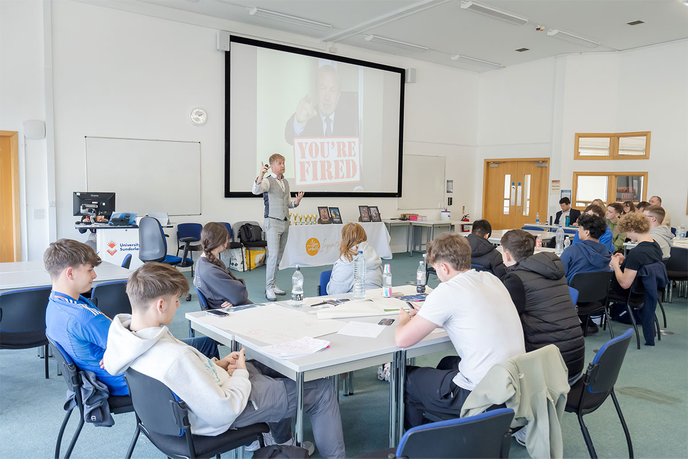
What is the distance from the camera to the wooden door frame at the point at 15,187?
21.5 ft

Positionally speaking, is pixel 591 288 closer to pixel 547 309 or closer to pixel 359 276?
pixel 547 309

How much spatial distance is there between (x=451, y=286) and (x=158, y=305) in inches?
47.3

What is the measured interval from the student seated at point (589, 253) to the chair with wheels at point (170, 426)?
3442 millimetres

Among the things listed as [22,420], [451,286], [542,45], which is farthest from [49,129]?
[542,45]

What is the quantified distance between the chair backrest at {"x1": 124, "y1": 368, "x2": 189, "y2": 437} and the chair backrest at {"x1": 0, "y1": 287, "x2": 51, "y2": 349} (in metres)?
1.68

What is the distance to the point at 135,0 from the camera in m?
7.09

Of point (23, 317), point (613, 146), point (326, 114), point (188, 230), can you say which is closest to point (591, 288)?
point (23, 317)

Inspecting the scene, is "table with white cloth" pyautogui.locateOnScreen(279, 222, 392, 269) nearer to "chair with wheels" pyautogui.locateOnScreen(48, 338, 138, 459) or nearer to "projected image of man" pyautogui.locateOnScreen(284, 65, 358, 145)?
"projected image of man" pyautogui.locateOnScreen(284, 65, 358, 145)

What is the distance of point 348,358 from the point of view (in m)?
2.12

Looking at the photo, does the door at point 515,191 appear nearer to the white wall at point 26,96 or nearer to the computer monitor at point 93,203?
the computer monitor at point 93,203

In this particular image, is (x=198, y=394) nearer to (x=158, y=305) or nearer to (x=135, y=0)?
(x=158, y=305)

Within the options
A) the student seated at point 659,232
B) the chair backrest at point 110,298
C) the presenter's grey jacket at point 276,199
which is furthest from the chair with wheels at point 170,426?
the student seated at point 659,232

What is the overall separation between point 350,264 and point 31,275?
244 centimetres

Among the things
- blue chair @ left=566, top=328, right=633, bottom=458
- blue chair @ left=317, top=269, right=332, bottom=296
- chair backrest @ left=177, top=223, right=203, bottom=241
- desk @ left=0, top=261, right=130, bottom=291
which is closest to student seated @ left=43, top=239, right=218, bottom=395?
desk @ left=0, top=261, right=130, bottom=291
